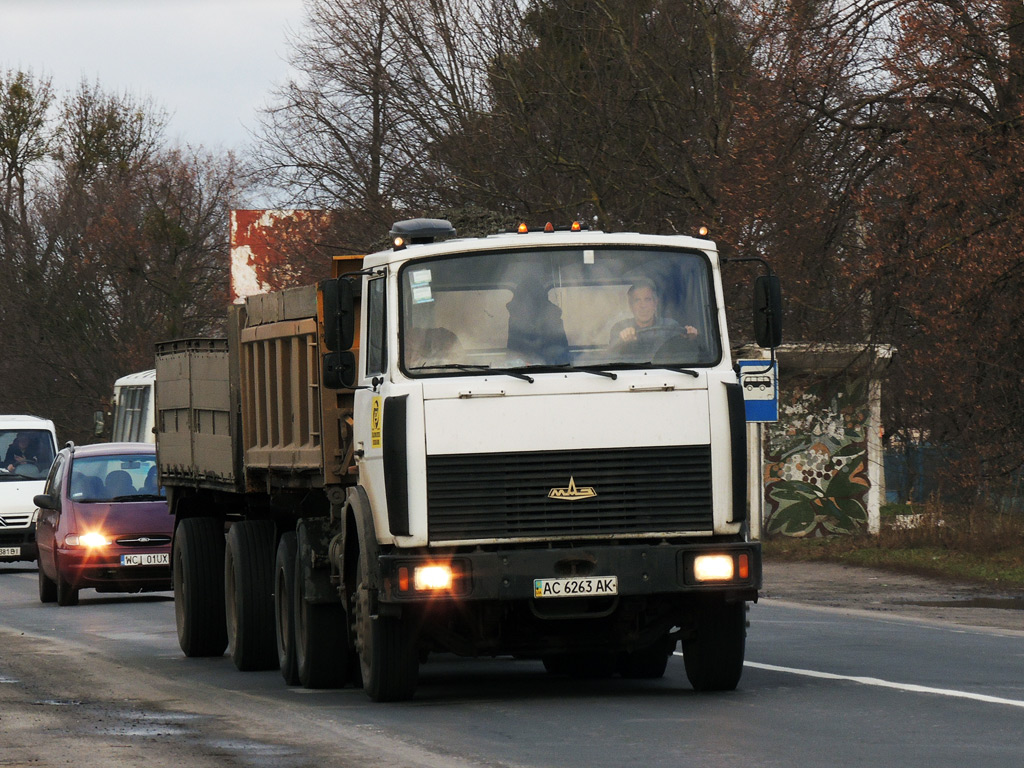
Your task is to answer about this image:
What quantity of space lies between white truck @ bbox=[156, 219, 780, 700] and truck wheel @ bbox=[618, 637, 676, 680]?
763mm

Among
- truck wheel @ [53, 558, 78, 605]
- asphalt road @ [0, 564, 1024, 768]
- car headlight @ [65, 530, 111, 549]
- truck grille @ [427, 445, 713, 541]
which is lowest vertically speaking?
asphalt road @ [0, 564, 1024, 768]

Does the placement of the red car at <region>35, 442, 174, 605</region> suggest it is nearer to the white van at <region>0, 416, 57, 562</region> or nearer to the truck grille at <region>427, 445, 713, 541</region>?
the white van at <region>0, 416, 57, 562</region>

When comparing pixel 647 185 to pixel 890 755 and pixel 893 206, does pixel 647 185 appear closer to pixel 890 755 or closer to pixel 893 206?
pixel 893 206

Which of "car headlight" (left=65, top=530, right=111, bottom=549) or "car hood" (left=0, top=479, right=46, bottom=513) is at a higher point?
"car hood" (left=0, top=479, right=46, bottom=513)

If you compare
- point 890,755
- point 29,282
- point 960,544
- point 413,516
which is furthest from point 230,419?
point 29,282

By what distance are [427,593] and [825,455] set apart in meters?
21.5

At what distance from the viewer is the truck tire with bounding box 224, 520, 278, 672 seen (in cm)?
1429

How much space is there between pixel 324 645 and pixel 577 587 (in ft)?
7.99

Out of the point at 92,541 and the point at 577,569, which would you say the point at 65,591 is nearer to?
the point at 92,541

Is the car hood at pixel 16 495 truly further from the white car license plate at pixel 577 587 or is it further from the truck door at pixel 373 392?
the white car license plate at pixel 577 587

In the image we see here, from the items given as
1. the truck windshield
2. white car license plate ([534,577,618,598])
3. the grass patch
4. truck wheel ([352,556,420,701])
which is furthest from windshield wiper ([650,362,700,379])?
the grass patch

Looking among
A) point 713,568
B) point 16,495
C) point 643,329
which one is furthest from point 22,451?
point 713,568

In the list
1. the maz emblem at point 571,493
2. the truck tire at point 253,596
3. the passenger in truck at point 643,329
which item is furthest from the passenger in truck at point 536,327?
the truck tire at point 253,596

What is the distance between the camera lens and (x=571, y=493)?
10.8m
